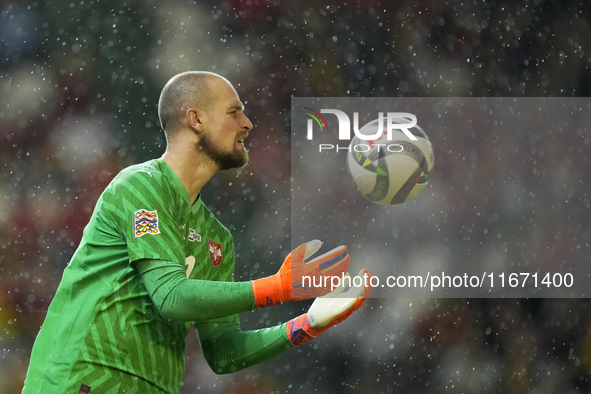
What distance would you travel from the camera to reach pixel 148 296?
1.78 meters

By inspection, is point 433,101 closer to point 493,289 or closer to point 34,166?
point 493,289

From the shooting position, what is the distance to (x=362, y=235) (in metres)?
3.86

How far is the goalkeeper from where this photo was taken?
1668mm

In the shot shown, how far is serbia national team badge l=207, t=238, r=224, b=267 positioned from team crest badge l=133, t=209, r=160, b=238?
0.35 metres

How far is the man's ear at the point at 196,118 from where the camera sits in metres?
2.03

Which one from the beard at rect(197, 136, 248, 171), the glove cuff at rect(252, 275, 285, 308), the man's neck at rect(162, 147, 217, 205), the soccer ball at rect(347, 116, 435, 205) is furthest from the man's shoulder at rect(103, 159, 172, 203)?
the soccer ball at rect(347, 116, 435, 205)

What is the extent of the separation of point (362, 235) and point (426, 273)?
638 millimetres

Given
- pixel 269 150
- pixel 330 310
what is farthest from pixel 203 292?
pixel 269 150

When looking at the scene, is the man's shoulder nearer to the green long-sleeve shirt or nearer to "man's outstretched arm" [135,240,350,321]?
the green long-sleeve shirt

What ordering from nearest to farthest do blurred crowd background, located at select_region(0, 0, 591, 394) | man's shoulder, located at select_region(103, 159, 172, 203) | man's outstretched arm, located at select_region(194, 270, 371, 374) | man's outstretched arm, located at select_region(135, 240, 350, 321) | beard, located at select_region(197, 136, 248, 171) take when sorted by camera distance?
1. man's outstretched arm, located at select_region(135, 240, 350, 321)
2. man's shoulder, located at select_region(103, 159, 172, 203)
3. man's outstretched arm, located at select_region(194, 270, 371, 374)
4. beard, located at select_region(197, 136, 248, 171)
5. blurred crowd background, located at select_region(0, 0, 591, 394)

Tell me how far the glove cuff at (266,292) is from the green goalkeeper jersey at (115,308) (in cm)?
22

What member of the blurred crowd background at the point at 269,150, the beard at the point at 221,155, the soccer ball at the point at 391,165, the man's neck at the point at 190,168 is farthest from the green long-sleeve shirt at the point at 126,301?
the blurred crowd background at the point at 269,150

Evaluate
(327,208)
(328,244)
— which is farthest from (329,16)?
(328,244)

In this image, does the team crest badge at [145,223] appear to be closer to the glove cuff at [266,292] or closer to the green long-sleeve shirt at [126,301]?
the green long-sleeve shirt at [126,301]
